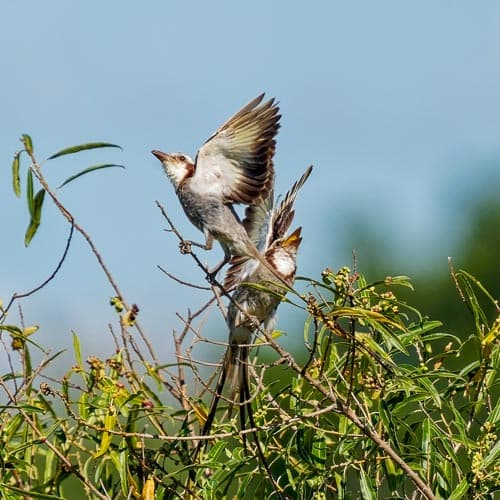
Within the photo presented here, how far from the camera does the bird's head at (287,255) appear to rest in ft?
16.8

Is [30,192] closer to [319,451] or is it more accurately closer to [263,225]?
[319,451]

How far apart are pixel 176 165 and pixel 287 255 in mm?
762

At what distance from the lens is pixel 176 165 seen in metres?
5.56

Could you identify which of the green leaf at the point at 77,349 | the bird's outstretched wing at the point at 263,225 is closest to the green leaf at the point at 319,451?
the green leaf at the point at 77,349

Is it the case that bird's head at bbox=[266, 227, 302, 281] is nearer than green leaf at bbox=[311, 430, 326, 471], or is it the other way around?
green leaf at bbox=[311, 430, 326, 471]

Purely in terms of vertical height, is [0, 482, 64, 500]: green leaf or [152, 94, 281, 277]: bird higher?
[152, 94, 281, 277]: bird

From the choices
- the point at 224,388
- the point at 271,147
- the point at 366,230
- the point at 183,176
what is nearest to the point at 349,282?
the point at 224,388

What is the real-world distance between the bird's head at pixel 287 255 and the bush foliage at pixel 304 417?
130 centimetres

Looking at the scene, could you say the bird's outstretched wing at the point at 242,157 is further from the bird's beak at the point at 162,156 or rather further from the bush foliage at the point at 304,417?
the bush foliage at the point at 304,417

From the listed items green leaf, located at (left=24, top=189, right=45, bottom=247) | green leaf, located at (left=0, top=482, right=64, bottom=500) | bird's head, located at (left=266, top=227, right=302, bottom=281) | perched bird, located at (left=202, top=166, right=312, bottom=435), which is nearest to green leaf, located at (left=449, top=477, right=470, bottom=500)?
green leaf, located at (left=0, top=482, right=64, bottom=500)

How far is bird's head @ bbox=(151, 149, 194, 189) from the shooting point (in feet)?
18.1

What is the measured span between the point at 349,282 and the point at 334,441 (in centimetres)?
71

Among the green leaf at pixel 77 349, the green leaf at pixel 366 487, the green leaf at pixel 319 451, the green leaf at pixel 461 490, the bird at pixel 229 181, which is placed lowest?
the green leaf at pixel 461 490

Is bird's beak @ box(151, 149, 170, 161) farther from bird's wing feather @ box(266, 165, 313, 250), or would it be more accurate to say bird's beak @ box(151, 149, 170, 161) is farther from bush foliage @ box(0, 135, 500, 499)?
bush foliage @ box(0, 135, 500, 499)
